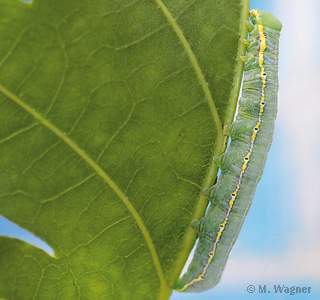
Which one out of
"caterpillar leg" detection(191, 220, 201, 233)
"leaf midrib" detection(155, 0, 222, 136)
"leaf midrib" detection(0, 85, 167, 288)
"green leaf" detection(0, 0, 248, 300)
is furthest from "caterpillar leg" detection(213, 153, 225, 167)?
"leaf midrib" detection(0, 85, 167, 288)

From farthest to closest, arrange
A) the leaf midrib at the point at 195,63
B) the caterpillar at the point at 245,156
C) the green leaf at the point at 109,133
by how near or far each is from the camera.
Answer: the caterpillar at the point at 245,156, the leaf midrib at the point at 195,63, the green leaf at the point at 109,133

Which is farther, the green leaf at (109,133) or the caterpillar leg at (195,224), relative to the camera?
the caterpillar leg at (195,224)

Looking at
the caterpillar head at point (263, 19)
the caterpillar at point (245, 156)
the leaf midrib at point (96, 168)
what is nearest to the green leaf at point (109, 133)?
the leaf midrib at point (96, 168)

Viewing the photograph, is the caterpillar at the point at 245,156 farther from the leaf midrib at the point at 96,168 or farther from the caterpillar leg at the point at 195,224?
the leaf midrib at the point at 96,168

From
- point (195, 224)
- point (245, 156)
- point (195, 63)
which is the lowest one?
point (195, 224)

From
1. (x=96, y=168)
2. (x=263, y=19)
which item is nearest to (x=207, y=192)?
(x=96, y=168)

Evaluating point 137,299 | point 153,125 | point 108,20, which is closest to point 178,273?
point 137,299

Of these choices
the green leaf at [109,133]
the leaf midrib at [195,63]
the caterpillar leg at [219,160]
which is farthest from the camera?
the caterpillar leg at [219,160]

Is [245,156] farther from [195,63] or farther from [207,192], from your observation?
[195,63]
